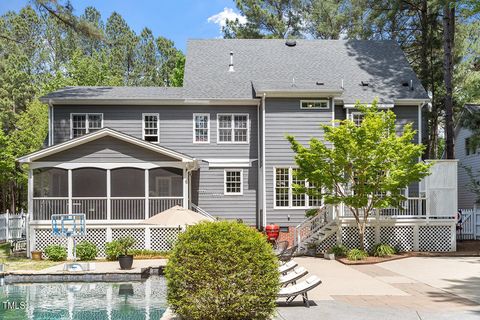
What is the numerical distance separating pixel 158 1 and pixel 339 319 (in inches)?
1627

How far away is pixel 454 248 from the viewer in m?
21.7

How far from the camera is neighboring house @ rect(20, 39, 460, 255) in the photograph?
21500mm

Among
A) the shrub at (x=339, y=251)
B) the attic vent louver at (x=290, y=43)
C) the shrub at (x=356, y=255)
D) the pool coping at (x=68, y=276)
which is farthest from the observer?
the attic vent louver at (x=290, y=43)

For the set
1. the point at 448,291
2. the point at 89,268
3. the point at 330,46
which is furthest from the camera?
the point at 330,46

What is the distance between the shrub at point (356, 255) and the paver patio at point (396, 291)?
682mm

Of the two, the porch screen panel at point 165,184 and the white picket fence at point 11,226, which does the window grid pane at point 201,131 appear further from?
the white picket fence at point 11,226

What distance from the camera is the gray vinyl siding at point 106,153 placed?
2133 cm

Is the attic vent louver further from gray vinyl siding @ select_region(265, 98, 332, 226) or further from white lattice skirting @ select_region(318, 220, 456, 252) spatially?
white lattice skirting @ select_region(318, 220, 456, 252)

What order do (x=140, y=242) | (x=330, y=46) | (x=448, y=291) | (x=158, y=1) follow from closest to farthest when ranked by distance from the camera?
1. (x=448, y=291)
2. (x=140, y=242)
3. (x=330, y=46)
4. (x=158, y=1)

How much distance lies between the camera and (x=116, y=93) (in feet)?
85.0

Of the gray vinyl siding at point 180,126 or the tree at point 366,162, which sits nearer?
the tree at point 366,162

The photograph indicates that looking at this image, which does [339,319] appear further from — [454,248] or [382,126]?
[454,248]

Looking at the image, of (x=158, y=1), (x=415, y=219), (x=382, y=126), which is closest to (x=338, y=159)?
(x=382, y=126)

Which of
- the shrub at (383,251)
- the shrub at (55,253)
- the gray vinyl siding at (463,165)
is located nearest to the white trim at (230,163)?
the shrub at (383,251)
